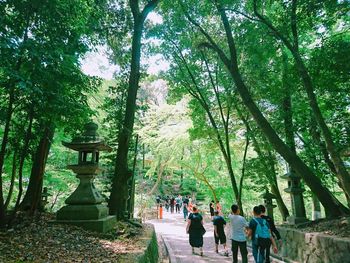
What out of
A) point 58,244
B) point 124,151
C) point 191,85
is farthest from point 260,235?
point 191,85

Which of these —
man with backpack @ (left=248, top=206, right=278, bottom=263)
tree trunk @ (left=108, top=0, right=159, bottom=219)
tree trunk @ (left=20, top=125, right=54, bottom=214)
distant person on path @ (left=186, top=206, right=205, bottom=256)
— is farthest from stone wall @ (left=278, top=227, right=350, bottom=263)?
tree trunk @ (left=20, top=125, right=54, bottom=214)

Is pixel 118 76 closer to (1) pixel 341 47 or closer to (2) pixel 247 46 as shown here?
(2) pixel 247 46

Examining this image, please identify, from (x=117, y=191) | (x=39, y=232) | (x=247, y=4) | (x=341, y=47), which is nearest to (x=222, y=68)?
(x=247, y=4)

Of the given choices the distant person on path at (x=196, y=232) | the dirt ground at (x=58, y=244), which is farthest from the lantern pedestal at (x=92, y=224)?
the distant person on path at (x=196, y=232)

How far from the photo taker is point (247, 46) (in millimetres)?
12438

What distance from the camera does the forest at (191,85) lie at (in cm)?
646

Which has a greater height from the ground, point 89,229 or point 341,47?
point 341,47

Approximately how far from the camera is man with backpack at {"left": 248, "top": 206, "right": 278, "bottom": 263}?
6.99 metres

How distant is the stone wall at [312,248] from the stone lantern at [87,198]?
550cm

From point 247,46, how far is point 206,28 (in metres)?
3.26

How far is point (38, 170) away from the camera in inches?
375

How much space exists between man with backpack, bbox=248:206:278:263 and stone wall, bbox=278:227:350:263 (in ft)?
4.85

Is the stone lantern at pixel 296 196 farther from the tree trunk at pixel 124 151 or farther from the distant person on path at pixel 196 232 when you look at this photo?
the tree trunk at pixel 124 151

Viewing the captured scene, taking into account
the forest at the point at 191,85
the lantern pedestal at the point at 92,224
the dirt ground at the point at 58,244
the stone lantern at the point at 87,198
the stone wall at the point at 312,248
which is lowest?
the stone wall at the point at 312,248
